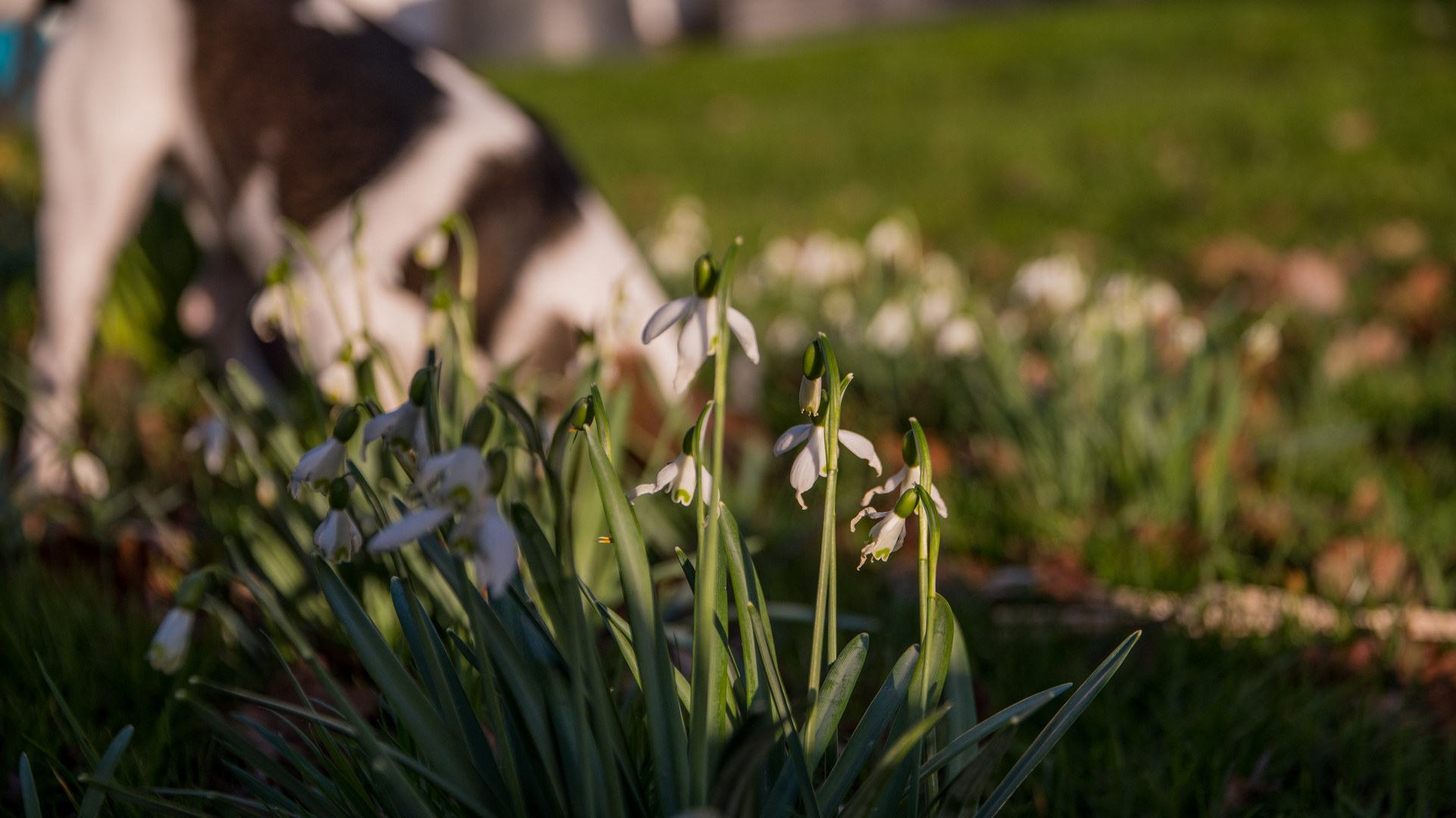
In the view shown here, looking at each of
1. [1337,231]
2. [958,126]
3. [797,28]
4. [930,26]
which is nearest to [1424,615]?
[1337,231]

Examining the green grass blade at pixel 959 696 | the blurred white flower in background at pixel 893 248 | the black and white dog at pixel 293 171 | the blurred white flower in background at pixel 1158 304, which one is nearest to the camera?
the green grass blade at pixel 959 696

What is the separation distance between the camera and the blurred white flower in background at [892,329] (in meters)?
2.73

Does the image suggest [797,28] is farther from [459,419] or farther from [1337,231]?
[459,419]

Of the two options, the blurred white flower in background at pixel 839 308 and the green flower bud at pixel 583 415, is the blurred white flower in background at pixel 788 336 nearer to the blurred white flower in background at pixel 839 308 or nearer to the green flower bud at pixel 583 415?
the blurred white flower in background at pixel 839 308

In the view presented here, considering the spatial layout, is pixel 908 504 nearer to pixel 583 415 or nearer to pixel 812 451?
pixel 812 451

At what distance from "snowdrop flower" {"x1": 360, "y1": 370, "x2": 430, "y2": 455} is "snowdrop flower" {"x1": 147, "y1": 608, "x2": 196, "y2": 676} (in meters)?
0.24

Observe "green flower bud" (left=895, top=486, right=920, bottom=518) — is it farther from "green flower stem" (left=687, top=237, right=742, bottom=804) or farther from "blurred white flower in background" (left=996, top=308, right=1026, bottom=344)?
"blurred white flower in background" (left=996, top=308, right=1026, bottom=344)

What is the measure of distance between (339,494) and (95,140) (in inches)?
81.0

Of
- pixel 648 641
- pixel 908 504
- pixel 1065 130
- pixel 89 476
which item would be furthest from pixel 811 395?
pixel 1065 130

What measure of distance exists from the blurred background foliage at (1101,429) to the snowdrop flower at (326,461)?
0.62m

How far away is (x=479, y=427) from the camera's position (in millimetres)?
736

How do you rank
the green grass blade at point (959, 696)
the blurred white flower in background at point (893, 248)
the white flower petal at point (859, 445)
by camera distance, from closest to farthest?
the white flower petal at point (859, 445) < the green grass blade at point (959, 696) < the blurred white flower in background at point (893, 248)

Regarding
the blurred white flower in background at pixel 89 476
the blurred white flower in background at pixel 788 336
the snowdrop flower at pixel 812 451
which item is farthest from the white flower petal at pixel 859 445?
the blurred white flower in background at pixel 788 336

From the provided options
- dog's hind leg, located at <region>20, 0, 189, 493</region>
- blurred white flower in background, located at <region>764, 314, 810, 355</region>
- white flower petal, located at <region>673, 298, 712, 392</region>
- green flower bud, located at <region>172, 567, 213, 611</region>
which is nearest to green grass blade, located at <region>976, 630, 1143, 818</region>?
white flower petal, located at <region>673, 298, 712, 392</region>
